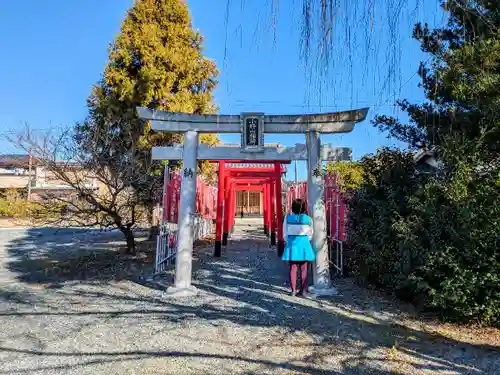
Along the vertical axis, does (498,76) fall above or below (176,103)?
below

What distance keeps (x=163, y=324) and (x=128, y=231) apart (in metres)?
4.95

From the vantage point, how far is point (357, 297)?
5.52m

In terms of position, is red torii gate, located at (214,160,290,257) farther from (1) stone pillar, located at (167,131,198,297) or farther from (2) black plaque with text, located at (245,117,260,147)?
(2) black plaque with text, located at (245,117,260,147)

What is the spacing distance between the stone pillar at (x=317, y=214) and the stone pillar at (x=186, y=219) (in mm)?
1808

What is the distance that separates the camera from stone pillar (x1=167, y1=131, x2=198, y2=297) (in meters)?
5.75

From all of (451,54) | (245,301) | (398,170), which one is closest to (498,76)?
(451,54)

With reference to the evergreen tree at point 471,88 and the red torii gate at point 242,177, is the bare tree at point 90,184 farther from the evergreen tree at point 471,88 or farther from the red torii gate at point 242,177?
the evergreen tree at point 471,88

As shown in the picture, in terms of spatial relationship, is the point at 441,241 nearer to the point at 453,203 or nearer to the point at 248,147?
the point at 453,203

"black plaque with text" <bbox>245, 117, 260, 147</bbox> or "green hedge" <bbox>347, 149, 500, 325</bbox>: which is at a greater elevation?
"black plaque with text" <bbox>245, 117, 260, 147</bbox>

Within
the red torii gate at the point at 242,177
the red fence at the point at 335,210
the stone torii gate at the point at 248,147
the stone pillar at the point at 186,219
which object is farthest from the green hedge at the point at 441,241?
the red torii gate at the point at 242,177

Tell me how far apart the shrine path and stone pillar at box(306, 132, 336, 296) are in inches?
15.5

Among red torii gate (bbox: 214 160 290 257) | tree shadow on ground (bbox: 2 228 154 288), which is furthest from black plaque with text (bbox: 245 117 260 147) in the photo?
red torii gate (bbox: 214 160 290 257)

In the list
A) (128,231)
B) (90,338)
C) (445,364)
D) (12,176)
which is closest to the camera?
(445,364)

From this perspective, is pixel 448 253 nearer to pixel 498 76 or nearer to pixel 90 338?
pixel 498 76
